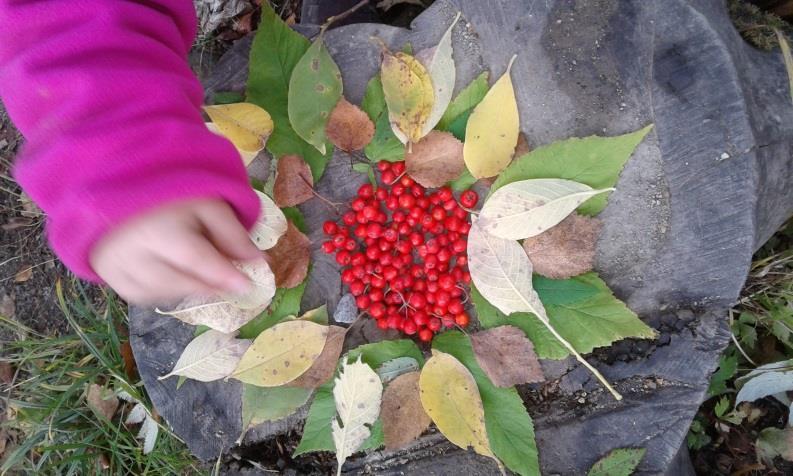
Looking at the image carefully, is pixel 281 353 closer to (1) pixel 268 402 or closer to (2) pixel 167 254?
(1) pixel 268 402

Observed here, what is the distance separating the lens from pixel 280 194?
113 cm

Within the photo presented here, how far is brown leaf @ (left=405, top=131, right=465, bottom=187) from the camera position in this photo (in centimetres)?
110

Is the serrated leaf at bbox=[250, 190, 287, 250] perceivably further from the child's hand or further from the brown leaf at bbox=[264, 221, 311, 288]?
the child's hand

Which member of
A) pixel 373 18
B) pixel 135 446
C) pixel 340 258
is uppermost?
pixel 373 18

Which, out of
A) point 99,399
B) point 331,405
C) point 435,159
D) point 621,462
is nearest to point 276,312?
point 331,405

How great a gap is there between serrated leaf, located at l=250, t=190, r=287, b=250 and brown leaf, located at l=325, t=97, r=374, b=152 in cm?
17

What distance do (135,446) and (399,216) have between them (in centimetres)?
118

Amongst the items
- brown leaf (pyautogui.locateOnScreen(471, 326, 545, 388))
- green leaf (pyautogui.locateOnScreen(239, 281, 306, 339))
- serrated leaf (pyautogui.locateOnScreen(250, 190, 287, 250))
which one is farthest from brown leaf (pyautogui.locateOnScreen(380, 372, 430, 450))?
serrated leaf (pyautogui.locateOnScreen(250, 190, 287, 250))

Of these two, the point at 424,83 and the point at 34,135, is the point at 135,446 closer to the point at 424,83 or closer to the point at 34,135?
the point at 34,135

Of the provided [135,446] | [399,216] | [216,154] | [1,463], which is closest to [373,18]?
[399,216]

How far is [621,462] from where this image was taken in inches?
40.6

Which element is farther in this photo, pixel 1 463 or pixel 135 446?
pixel 1 463

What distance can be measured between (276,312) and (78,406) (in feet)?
3.30

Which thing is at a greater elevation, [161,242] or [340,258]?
[161,242]
